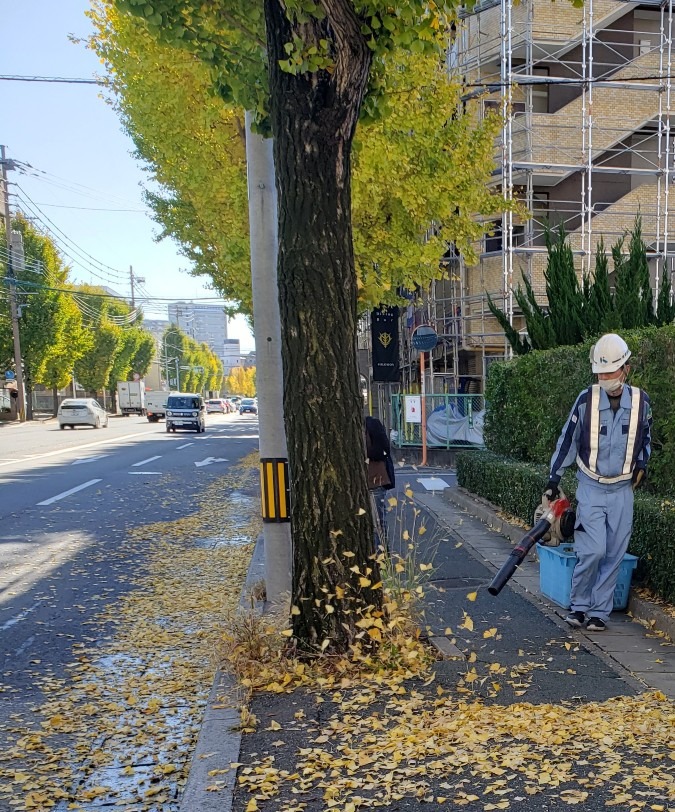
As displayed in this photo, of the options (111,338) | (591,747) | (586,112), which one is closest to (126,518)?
(591,747)

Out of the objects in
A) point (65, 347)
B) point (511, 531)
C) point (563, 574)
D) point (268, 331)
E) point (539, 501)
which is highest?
point (65, 347)

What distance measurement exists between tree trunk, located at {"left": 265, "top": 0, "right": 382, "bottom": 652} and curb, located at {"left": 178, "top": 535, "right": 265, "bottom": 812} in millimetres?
555

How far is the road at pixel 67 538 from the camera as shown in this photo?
16.5 feet

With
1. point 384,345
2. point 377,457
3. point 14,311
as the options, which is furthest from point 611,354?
point 14,311

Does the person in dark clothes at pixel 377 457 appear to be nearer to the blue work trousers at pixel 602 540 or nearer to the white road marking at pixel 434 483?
the blue work trousers at pixel 602 540

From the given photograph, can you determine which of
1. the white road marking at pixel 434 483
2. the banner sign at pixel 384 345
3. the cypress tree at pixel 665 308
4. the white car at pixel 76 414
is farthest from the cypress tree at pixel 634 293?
the white car at pixel 76 414

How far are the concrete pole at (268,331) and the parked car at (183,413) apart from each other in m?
28.9

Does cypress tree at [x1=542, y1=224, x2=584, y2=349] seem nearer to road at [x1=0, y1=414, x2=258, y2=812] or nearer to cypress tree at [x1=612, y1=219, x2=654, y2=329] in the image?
cypress tree at [x1=612, y1=219, x2=654, y2=329]

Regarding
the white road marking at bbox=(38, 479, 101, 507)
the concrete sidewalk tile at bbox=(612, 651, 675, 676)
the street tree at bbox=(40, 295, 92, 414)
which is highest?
the street tree at bbox=(40, 295, 92, 414)

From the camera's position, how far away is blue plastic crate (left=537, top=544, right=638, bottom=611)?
5184 millimetres

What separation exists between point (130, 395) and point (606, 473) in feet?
205

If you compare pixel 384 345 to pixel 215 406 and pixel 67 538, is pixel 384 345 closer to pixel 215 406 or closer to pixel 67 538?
pixel 67 538

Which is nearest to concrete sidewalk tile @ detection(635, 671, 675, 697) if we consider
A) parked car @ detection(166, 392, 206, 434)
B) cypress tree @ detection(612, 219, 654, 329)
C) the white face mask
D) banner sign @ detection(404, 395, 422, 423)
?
the white face mask

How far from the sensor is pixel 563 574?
532 cm
